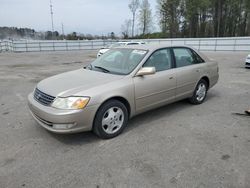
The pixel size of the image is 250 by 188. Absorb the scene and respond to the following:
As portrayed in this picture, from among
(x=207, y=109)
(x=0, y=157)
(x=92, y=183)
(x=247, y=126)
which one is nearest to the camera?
(x=92, y=183)

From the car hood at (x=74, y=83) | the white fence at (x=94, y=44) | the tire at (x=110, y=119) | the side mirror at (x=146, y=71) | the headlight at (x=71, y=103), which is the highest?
the white fence at (x=94, y=44)

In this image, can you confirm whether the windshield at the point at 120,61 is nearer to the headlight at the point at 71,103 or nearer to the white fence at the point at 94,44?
the headlight at the point at 71,103

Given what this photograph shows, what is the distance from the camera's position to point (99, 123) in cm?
311

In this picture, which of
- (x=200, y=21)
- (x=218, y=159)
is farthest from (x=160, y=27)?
(x=218, y=159)

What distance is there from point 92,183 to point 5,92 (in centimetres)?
518

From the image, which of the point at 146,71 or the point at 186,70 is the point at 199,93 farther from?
the point at 146,71

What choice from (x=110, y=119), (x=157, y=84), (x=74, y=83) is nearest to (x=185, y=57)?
(x=157, y=84)

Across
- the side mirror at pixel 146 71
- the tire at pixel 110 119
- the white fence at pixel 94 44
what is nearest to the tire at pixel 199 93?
the side mirror at pixel 146 71

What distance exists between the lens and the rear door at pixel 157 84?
3543 mm

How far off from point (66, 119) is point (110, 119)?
71 cm

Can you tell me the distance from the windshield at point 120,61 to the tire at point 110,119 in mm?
639

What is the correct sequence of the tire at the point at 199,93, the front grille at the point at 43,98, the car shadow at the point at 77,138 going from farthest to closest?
the tire at the point at 199,93 < the car shadow at the point at 77,138 < the front grille at the point at 43,98

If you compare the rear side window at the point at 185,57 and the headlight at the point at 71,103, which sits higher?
the rear side window at the point at 185,57

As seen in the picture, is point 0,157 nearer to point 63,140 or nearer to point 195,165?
point 63,140
